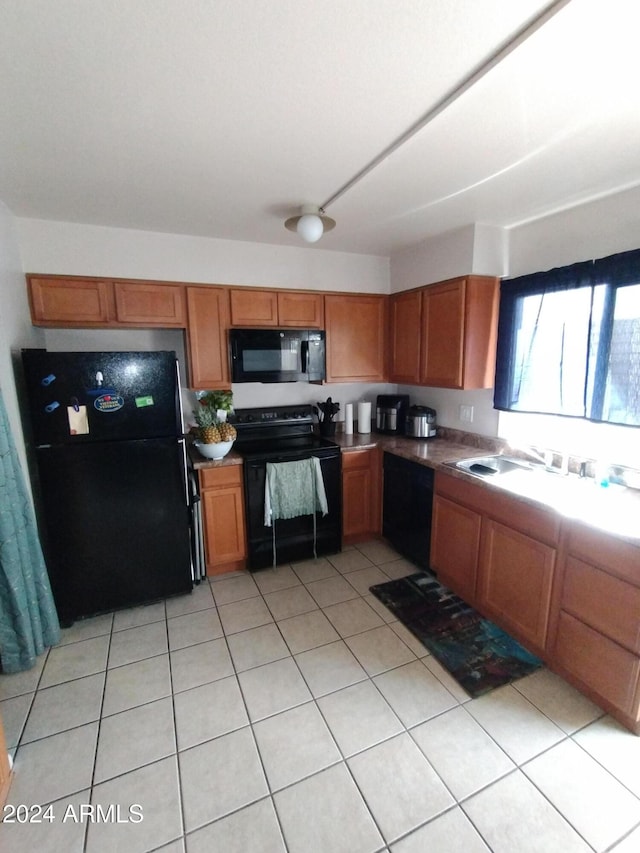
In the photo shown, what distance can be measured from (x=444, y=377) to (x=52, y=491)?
2575 mm

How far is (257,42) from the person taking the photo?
104 cm

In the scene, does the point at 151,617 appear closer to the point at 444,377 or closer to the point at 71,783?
the point at 71,783

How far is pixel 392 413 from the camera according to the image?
3.33 metres

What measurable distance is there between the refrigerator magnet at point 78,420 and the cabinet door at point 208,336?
76 cm

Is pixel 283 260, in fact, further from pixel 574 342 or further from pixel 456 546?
pixel 456 546

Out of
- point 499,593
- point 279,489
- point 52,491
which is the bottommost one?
point 499,593

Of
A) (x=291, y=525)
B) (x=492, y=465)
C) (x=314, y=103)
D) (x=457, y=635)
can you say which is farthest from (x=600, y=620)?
(x=314, y=103)

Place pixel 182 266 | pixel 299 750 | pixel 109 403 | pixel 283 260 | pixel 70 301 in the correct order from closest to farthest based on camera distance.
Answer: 1. pixel 299 750
2. pixel 109 403
3. pixel 70 301
4. pixel 182 266
5. pixel 283 260

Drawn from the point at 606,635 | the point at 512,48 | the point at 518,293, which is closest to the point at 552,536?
the point at 606,635

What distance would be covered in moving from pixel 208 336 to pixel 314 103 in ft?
5.64

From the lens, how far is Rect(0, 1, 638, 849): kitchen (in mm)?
2102

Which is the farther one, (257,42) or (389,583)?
(389,583)

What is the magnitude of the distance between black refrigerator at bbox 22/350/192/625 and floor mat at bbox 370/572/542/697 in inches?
58.6

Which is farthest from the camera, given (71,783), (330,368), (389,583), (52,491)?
(330,368)
